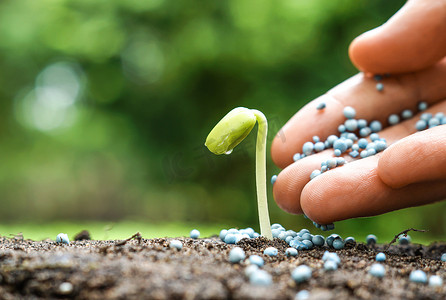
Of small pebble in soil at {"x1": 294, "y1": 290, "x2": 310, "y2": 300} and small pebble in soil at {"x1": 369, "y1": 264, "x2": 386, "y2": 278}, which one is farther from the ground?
small pebble in soil at {"x1": 369, "y1": 264, "x2": 386, "y2": 278}

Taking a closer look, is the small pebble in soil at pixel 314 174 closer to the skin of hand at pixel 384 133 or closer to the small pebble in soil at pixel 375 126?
the skin of hand at pixel 384 133

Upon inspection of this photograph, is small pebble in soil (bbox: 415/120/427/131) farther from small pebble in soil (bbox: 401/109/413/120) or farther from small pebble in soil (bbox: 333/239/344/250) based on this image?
small pebble in soil (bbox: 333/239/344/250)

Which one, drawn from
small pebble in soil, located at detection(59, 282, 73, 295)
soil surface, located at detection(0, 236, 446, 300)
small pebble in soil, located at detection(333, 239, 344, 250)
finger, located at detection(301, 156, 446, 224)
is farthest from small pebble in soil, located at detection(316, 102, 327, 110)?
small pebble in soil, located at detection(59, 282, 73, 295)

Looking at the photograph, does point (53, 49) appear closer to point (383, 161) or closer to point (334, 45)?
point (334, 45)

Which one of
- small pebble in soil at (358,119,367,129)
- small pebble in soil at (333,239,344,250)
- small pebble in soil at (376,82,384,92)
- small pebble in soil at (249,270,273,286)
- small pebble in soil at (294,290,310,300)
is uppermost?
small pebble in soil at (376,82,384,92)

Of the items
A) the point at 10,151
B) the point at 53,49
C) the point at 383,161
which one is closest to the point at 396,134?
the point at 383,161

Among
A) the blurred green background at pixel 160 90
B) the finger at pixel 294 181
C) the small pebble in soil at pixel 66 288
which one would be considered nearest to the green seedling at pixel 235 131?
the finger at pixel 294 181
